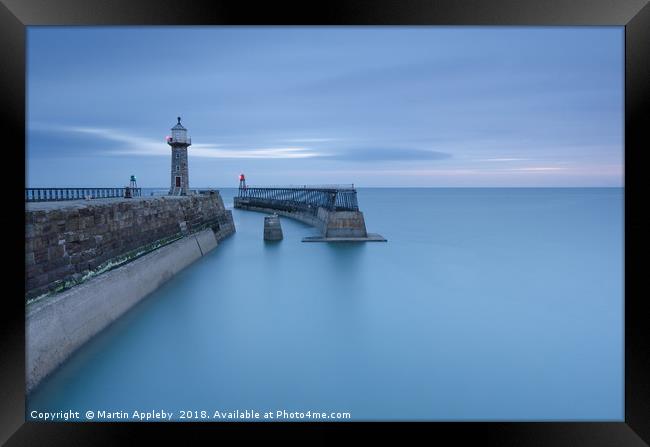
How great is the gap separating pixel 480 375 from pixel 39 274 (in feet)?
22.8

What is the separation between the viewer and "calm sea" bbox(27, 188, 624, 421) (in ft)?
19.6

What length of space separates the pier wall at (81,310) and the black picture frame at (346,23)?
4.98 feet

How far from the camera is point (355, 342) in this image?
8328 millimetres

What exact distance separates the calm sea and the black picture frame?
273 cm

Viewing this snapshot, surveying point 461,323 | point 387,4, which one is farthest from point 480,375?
point 387,4

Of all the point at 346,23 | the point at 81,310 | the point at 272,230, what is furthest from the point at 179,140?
the point at 346,23

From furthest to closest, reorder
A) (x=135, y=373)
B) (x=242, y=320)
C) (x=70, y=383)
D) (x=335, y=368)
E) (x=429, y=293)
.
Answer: (x=429, y=293)
(x=242, y=320)
(x=335, y=368)
(x=135, y=373)
(x=70, y=383)

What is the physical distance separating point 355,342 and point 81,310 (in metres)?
4.90

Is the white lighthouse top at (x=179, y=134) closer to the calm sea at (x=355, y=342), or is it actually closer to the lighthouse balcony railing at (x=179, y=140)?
the lighthouse balcony railing at (x=179, y=140)

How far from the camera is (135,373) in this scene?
6.60 meters

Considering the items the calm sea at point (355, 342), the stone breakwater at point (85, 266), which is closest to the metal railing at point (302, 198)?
the calm sea at point (355, 342)

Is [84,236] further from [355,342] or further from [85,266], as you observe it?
[355,342]

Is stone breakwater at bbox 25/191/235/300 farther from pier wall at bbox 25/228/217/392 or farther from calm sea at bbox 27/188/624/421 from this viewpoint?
calm sea at bbox 27/188/624/421

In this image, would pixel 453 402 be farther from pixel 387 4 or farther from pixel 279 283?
pixel 279 283
